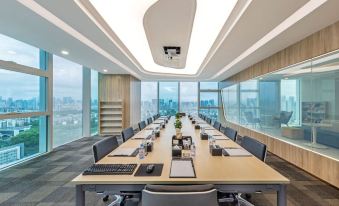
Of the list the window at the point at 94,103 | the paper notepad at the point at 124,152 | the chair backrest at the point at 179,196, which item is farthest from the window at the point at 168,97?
the chair backrest at the point at 179,196

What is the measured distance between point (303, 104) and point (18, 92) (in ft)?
19.6

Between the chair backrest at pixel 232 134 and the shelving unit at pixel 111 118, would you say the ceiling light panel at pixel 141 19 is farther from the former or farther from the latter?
the shelving unit at pixel 111 118

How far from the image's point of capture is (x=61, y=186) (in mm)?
3312

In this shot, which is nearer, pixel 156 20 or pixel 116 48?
pixel 156 20

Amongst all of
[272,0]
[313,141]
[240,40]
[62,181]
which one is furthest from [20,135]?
[313,141]

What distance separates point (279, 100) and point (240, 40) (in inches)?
82.1

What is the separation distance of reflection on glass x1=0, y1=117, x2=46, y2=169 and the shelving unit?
3039mm

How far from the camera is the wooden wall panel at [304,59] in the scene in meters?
3.25

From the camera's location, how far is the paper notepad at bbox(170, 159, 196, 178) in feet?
5.35

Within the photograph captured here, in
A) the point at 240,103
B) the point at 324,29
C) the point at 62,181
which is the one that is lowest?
the point at 62,181

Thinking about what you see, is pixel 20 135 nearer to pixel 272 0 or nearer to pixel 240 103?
pixel 272 0

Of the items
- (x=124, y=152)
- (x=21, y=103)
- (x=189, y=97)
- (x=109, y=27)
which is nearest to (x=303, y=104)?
(x=124, y=152)

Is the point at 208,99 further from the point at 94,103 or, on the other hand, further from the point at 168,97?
the point at 94,103

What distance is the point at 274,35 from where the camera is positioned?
3758mm
